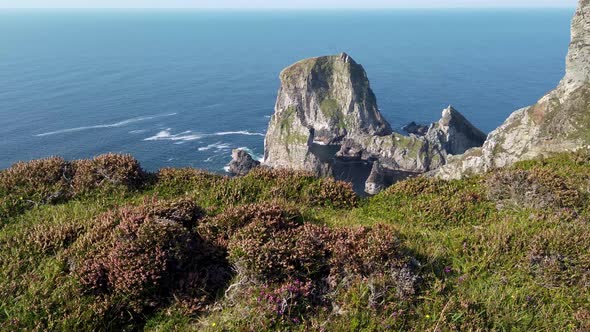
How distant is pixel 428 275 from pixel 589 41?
39556 mm

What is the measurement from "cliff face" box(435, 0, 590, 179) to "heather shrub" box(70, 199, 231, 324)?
3042cm

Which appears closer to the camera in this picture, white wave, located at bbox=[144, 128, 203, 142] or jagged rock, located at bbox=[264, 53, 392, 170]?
white wave, located at bbox=[144, 128, 203, 142]

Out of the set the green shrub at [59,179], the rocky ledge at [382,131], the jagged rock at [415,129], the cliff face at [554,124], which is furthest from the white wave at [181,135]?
the green shrub at [59,179]

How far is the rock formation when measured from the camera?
324 feet

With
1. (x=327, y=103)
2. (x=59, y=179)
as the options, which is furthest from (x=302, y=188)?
(x=327, y=103)

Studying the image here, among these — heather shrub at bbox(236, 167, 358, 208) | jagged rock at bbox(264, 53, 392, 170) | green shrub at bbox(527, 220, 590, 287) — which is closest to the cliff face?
heather shrub at bbox(236, 167, 358, 208)

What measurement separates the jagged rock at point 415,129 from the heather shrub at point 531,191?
104806 mm

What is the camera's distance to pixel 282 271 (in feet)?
24.4

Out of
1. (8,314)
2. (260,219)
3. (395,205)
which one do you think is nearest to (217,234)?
(260,219)

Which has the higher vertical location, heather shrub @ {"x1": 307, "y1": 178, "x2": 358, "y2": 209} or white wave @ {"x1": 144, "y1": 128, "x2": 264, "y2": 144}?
heather shrub @ {"x1": 307, "y1": 178, "x2": 358, "y2": 209}

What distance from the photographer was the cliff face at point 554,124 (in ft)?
117

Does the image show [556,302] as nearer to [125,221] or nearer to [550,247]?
[550,247]

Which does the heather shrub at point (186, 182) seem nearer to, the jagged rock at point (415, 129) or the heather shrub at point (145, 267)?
the heather shrub at point (145, 267)

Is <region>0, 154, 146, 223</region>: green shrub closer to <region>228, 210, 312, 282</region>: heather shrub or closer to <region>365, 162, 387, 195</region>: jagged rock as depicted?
<region>228, 210, 312, 282</region>: heather shrub
